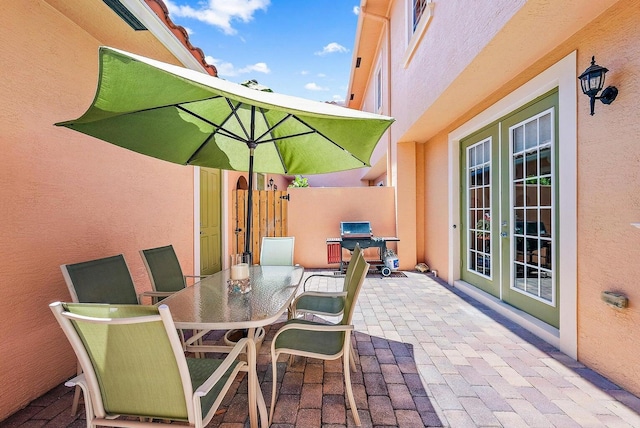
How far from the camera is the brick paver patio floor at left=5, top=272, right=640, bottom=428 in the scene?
6.09 ft

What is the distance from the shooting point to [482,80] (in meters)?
3.41

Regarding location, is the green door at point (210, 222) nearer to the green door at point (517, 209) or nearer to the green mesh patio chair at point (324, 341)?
the green mesh patio chair at point (324, 341)

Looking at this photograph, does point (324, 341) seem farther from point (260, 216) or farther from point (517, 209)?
point (260, 216)

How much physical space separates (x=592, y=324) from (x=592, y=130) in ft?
5.40

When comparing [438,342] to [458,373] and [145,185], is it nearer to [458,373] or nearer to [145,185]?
[458,373]

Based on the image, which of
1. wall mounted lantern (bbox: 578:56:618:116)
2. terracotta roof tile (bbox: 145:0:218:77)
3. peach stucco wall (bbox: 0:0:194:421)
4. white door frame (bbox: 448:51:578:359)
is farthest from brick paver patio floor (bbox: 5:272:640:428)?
terracotta roof tile (bbox: 145:0:218:77)

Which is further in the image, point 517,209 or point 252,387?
point 517,209

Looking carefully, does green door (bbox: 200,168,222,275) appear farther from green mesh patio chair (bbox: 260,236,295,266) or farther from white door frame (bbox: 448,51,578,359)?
white door frame (bbox: 448,51,578,359)

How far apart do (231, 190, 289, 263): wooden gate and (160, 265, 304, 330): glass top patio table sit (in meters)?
3.89

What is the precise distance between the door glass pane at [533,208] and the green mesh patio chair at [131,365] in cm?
343

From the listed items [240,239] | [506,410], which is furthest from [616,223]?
[240,239]

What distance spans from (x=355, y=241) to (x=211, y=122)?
392 centimetres

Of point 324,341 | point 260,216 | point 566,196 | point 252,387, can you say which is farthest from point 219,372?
point 260,216

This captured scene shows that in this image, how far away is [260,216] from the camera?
21.9ft
